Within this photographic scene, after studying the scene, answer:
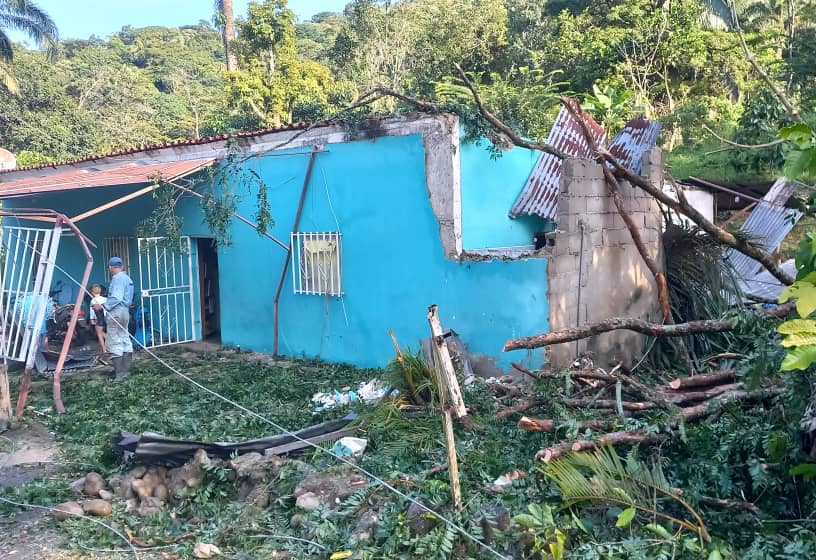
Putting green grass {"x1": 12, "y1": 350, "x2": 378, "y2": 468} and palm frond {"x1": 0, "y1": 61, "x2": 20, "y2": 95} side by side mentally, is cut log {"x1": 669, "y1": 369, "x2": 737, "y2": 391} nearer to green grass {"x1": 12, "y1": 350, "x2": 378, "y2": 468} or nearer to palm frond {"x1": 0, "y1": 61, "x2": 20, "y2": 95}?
green grass {"x1": 12, "y1": 350, "x2": 378, "y2": 468}

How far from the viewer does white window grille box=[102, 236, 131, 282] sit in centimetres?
1251

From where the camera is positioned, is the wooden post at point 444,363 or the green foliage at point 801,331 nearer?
the green foliage at point 801,331

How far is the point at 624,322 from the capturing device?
5070mm

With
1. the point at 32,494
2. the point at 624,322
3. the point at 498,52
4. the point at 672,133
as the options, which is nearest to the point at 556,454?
the point at 624,322

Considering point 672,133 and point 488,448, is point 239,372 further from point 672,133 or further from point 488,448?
point 672,133

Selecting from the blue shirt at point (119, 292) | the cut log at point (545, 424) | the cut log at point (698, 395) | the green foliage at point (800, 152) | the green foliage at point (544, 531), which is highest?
the green foliage at point (800, 152)

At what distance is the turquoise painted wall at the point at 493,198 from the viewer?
8.55m

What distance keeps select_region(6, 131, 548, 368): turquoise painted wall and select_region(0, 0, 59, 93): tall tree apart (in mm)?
20798

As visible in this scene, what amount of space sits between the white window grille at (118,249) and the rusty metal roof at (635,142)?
8512 mm

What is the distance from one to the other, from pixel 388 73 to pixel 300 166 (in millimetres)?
14871

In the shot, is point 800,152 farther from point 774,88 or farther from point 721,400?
point 721,400

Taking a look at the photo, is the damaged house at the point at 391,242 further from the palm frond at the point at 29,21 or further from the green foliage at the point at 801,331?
the palm frond at the point at 29,21

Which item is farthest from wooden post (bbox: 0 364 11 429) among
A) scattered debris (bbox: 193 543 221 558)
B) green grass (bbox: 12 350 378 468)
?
scattered debris (bbox: 193 543 221 558)

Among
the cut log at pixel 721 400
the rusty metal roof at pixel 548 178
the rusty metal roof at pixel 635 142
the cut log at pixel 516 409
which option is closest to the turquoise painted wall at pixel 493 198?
the rusty metal roof at pixel 548 178
